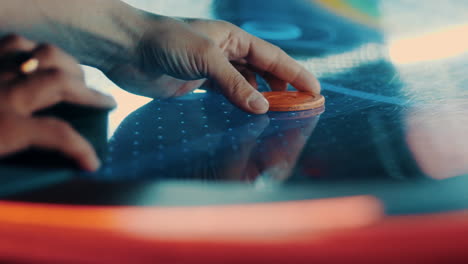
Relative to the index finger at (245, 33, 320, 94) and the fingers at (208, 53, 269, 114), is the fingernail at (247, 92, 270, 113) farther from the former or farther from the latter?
the index finger at (245, 33, 320, 94)

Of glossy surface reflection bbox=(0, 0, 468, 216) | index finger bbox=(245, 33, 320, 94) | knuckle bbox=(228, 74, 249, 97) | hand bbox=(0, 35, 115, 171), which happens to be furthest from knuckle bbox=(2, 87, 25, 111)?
index finger bbox=(245, 33, 320, 94)

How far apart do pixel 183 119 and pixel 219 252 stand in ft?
1.77

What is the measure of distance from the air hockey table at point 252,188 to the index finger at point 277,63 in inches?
4.6

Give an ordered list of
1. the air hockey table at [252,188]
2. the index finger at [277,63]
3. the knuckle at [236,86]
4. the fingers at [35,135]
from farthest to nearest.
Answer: the index finger at [277,63]
the knuckle at [236,86]
the fingers at [35,135]
the air hockey table at [252,188]

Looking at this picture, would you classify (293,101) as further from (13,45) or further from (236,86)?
(13,45)

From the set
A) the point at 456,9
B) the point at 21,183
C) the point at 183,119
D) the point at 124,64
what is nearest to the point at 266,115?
the point at 183,119

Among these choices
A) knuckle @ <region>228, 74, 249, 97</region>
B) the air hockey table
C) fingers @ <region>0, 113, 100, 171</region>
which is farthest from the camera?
knuckle @ <region>228, 74, 249, 97</region>

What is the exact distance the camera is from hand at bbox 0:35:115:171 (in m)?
0.58

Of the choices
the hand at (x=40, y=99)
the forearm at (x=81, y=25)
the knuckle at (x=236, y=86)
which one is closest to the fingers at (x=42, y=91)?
the hand at (x=40, y=99)

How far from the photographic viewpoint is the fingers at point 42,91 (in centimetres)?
60

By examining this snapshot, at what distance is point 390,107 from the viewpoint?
3.39ft

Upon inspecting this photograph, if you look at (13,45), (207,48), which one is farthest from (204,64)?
(13,45)

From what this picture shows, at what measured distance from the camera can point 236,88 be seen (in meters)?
0.95

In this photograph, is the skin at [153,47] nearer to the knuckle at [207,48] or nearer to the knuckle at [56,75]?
the knuckle at [207,48]
